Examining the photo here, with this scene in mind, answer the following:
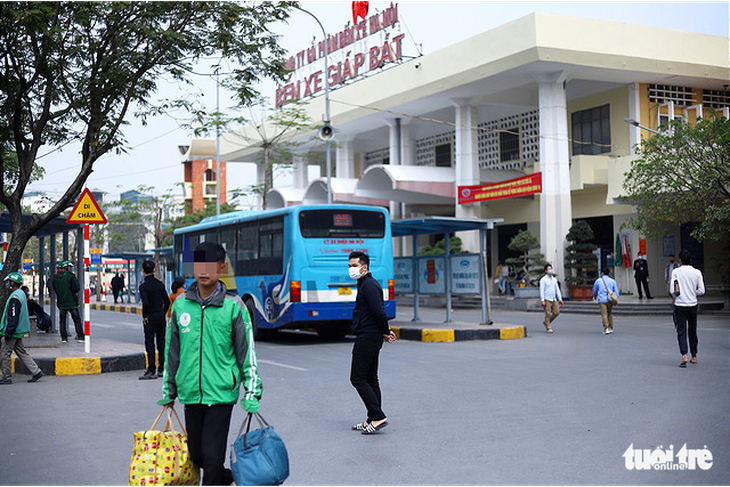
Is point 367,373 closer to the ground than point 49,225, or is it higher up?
closer to the ground

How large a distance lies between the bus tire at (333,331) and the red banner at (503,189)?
44.4 ft

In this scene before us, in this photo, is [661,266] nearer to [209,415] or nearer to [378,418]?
[378,418]

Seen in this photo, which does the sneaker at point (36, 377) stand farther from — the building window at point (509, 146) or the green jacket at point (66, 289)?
the building window at point (509, 146)

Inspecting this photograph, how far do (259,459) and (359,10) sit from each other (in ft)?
118

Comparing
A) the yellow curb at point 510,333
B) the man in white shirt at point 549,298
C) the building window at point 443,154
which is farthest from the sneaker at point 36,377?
the building window at point 443,154

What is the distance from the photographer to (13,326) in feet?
37.2

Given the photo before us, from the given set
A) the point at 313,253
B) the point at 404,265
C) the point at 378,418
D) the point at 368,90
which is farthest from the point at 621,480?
the point at 368,90

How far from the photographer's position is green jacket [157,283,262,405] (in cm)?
487

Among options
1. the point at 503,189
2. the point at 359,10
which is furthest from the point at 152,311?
the point at 359,10

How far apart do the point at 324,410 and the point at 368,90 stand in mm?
30810

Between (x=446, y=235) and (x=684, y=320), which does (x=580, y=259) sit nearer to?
(x=446, y=235)

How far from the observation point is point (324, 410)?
350 inches

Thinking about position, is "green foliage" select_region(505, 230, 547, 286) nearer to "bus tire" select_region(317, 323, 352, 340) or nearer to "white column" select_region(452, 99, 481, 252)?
"white column" select_region(452, 99, 481, 252)

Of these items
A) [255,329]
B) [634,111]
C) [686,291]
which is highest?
[634,111]
